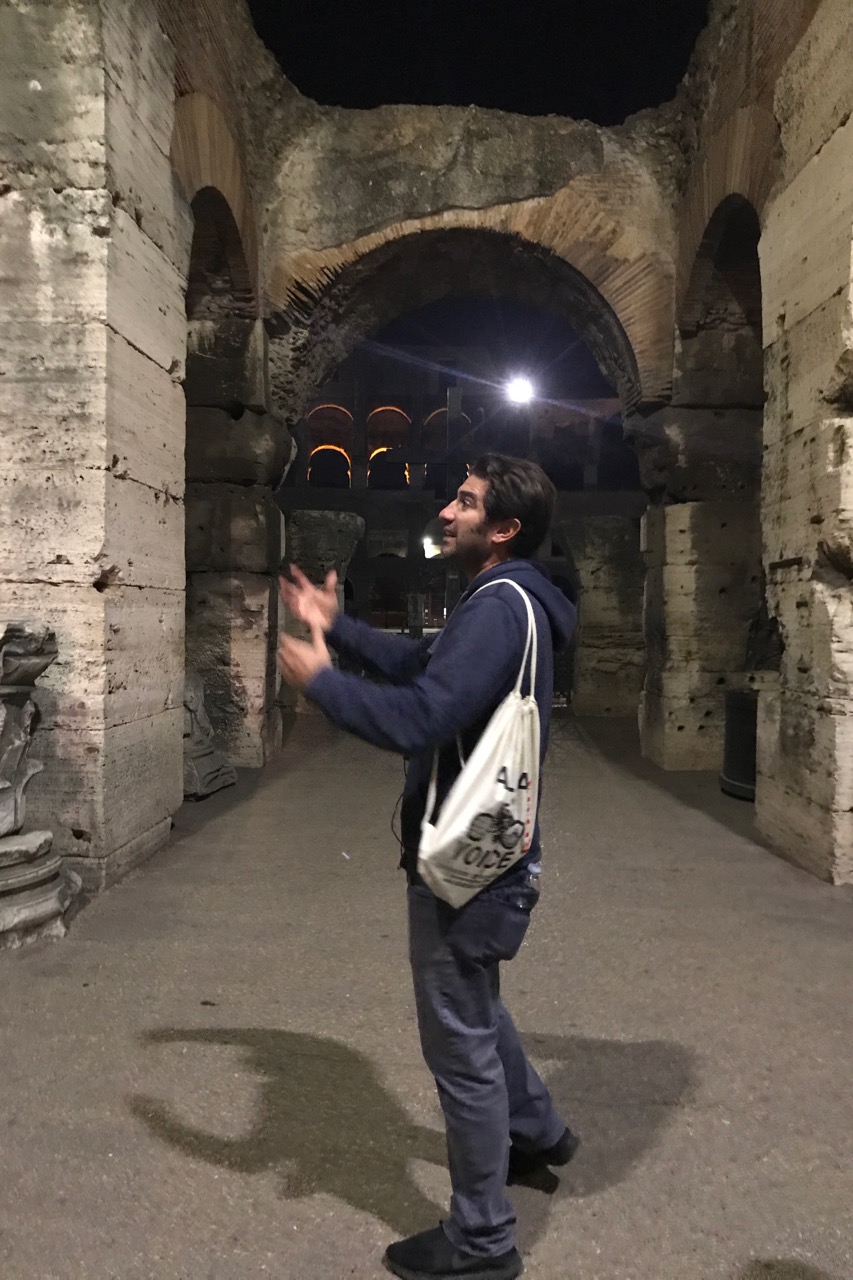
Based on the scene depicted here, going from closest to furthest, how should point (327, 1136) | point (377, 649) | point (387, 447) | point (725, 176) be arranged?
1. point (377, 649)
2. point (327, 1136)
3. point (725, 176)
4. point (387, 447)

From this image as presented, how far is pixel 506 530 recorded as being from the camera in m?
1.69

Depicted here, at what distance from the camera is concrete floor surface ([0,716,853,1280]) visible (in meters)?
1.69

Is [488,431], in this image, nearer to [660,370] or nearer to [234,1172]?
[660,370]

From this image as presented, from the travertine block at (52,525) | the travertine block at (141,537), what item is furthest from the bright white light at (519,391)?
the travertine block at (52,525)

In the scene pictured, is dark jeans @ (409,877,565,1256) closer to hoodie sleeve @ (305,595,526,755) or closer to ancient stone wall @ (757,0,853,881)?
hoodie sleeve @ (305,595,526,755)

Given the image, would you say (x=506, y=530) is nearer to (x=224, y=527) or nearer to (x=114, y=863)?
(x=114, y=863)

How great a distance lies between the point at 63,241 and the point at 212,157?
1856 millimetres

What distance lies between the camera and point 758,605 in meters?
6.25

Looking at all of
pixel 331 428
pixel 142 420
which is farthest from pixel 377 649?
pixel 331 428

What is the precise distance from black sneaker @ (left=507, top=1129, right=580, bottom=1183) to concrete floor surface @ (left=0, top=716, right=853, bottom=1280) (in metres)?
0.04

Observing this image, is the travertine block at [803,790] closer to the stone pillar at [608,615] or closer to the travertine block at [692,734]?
the travertine block at [692,734]

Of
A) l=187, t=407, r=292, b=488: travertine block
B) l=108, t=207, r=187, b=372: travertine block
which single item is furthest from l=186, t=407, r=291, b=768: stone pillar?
l=108, t=207, r=187, b=372: travertine block

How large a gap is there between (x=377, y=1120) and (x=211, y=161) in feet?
16.5

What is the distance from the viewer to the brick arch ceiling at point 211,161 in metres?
4.47
